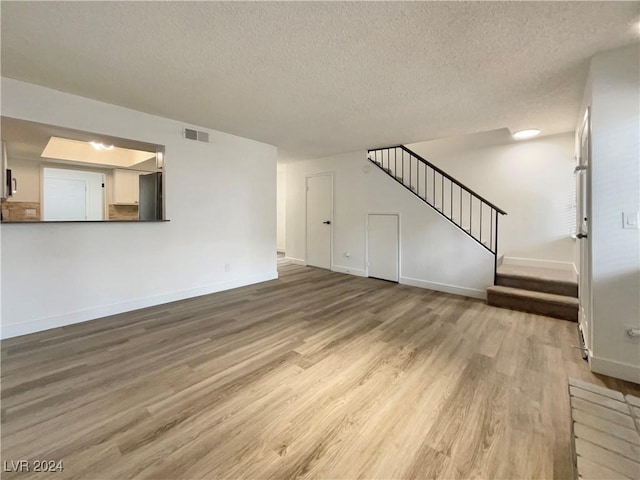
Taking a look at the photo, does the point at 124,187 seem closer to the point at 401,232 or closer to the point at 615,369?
the point at 401,232

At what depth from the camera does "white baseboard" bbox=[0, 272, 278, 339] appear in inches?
109

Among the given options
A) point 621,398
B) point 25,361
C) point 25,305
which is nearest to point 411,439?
point 621,398

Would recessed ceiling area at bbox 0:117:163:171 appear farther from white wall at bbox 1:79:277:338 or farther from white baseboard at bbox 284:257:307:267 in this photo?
white baseboard at bbox 284:257:307:267

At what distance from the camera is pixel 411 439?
1464 millimetres

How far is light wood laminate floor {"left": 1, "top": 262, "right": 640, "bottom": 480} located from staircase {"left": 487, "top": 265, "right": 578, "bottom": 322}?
222 millimetres

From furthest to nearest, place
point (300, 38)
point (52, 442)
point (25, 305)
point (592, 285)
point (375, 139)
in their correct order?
point (375, 139)
point (25, 305)
point (592, 285)
point (300, 38)
point (52, 442)

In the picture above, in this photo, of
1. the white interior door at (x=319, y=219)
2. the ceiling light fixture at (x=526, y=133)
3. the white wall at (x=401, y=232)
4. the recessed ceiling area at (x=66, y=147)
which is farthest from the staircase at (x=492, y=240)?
the recessed ceiling area at (x=66, y=147)

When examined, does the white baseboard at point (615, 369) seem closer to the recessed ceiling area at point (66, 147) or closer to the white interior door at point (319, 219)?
the white interior door at point (319, 219)

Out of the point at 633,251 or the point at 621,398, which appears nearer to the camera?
the point at 621,398

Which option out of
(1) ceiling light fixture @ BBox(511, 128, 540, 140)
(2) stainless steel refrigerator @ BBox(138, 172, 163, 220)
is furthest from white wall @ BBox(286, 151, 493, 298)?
(2) stainless steel refrigerator @ BBox(138, 172, 163, 220)

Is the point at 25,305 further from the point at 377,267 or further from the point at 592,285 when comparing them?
the point at 592,285

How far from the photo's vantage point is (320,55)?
2152mm

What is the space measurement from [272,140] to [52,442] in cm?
441

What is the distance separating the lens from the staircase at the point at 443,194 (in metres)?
4.88
